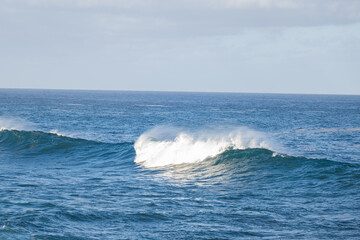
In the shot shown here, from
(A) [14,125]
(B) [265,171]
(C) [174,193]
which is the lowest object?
(A) [14,125]

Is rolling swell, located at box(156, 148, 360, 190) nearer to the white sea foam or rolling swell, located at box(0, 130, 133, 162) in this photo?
rolling swell, located at box(0, 130, 133, 162)

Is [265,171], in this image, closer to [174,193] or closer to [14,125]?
[174,193]

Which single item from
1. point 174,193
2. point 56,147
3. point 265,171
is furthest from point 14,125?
point 174,193

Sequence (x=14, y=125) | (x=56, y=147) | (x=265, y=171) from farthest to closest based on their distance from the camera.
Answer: (x=14, y=125) < (x=56, y=147) < (x=265, y=171)

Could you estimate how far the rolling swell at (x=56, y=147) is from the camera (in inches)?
963

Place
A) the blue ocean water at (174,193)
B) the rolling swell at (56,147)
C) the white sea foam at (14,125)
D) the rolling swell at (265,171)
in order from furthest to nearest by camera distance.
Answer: the white sea foam at (14,125)
the rolling swell at (56,147)
the rolling swell at (265,171)
the blue ocean water at (174,193)

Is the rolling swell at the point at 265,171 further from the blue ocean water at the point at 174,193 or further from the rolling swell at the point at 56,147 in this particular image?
the rolling swell at the point at 56,147

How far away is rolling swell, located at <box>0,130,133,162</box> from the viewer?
24448mm

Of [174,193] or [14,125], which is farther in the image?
[14,125]

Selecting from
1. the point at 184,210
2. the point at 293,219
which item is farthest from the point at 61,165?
the point at 293,219

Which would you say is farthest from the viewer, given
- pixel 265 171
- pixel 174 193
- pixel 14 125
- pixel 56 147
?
pixel 14 125

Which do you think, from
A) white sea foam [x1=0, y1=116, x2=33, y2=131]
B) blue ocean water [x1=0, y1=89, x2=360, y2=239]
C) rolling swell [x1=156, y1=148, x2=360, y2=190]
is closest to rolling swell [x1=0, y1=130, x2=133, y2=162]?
blue ocean water [x1=0, y1=89, x2=360, y2=239]

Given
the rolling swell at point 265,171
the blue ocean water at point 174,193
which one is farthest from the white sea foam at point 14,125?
the rolling swell at point 265,171

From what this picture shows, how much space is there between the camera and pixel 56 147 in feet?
87.4
